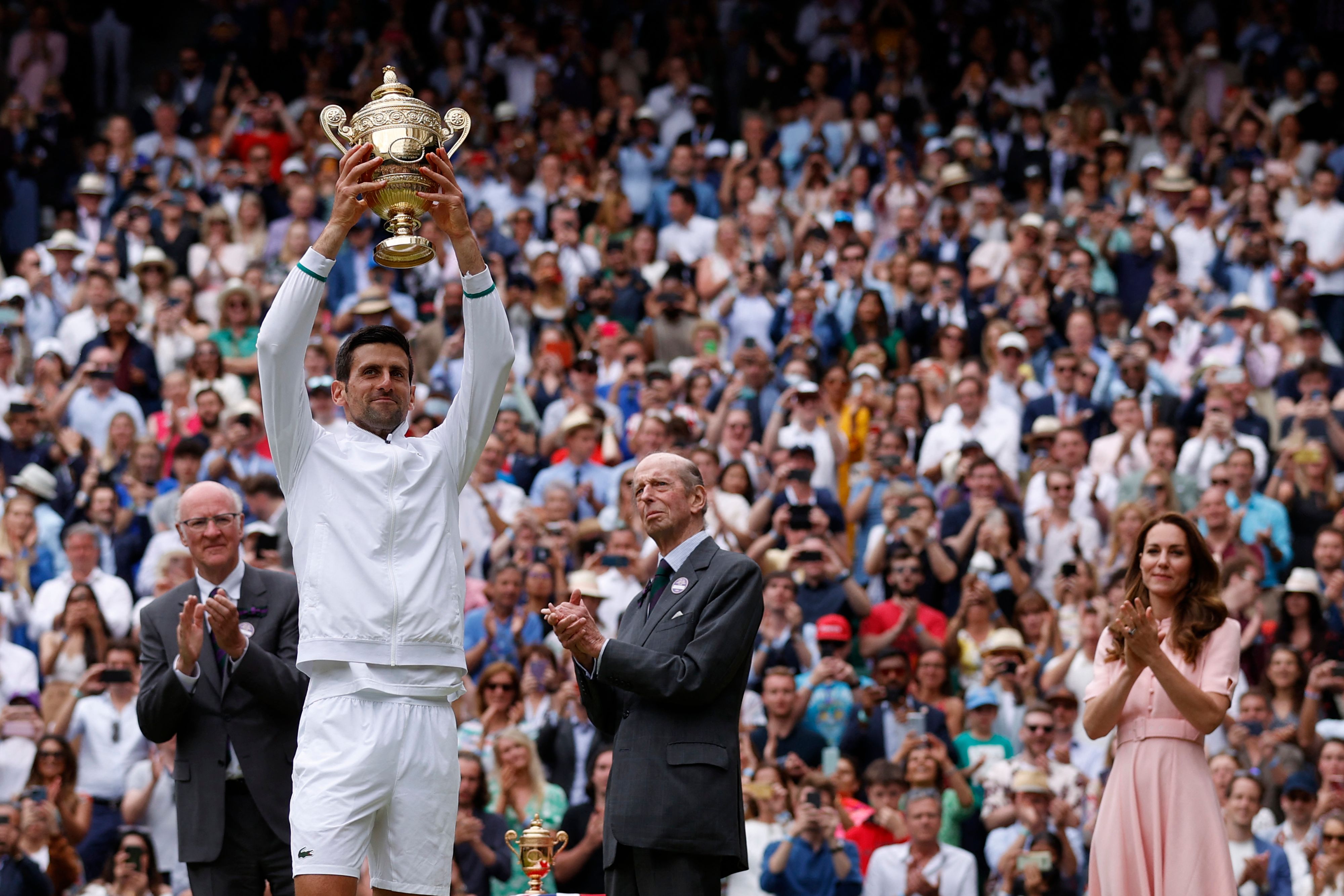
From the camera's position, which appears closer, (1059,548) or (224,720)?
(224,720)

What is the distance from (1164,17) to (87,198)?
39.7 ft

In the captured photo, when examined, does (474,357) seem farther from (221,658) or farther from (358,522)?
(221,658)

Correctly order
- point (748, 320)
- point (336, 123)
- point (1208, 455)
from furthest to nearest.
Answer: point (748, 320) < point (1208, 455) < point (336, 123)

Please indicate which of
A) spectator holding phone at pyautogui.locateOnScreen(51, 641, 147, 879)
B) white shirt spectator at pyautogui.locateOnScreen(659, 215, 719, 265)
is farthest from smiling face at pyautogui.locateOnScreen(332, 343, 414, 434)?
white shirt spectator at pyautogui.locateOnScreen(659, 215, 719, 265)

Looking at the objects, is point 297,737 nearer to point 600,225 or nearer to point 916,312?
point 916,312

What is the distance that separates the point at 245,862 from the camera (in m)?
6.45

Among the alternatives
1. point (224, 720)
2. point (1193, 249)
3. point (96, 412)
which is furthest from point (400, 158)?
point (1193, 249)

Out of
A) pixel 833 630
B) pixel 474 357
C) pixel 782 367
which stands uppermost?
pixel 782 367

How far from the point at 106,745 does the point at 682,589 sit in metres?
6.27

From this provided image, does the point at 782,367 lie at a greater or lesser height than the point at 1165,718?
greater

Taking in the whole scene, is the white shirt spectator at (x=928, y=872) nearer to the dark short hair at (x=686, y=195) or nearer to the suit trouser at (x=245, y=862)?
the suit trouser at (x=245, y=862)

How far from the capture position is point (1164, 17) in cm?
2150

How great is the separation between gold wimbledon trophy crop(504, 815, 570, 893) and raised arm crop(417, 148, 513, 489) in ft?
4.04

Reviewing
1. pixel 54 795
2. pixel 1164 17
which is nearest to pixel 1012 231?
pixel 1164 17
